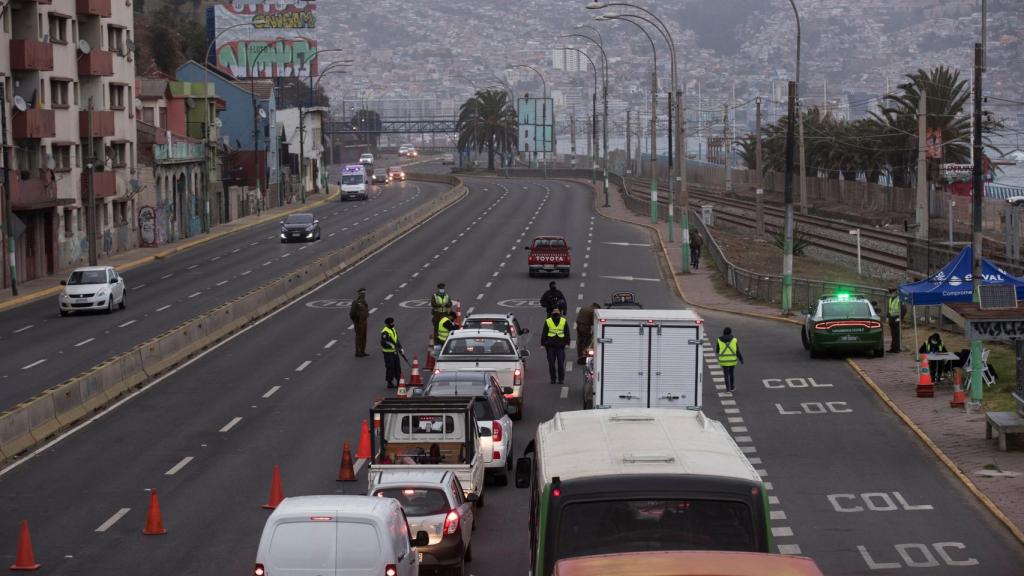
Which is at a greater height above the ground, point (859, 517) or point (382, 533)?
point (382, 533)

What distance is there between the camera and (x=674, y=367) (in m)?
26.5

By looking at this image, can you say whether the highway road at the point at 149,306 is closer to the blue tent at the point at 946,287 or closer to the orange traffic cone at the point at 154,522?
the orange traffic cone at the point at 154,522

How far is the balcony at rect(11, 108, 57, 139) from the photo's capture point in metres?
64.0

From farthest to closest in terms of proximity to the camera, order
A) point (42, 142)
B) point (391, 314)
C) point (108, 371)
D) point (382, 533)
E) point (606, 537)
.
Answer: point (42, 142), point (391, 314), point (108, 371), point (382, 533), point (606, 537)

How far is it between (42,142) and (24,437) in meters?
42.0

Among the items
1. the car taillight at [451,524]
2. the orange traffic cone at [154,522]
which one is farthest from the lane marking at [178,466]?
the car taillight at [451,524]

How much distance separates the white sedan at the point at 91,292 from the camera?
1956 inches

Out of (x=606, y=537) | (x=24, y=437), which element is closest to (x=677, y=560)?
(x=606, y=537)

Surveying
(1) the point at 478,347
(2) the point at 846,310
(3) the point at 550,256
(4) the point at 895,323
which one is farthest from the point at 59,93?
(1) the point at 478,347

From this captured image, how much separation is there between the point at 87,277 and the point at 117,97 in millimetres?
30468

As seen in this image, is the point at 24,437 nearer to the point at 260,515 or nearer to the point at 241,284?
the point at 260,515

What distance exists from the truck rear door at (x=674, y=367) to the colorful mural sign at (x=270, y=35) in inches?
5815

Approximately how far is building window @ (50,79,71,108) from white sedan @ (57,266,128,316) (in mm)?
19980

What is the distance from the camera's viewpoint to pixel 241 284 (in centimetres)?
5881
